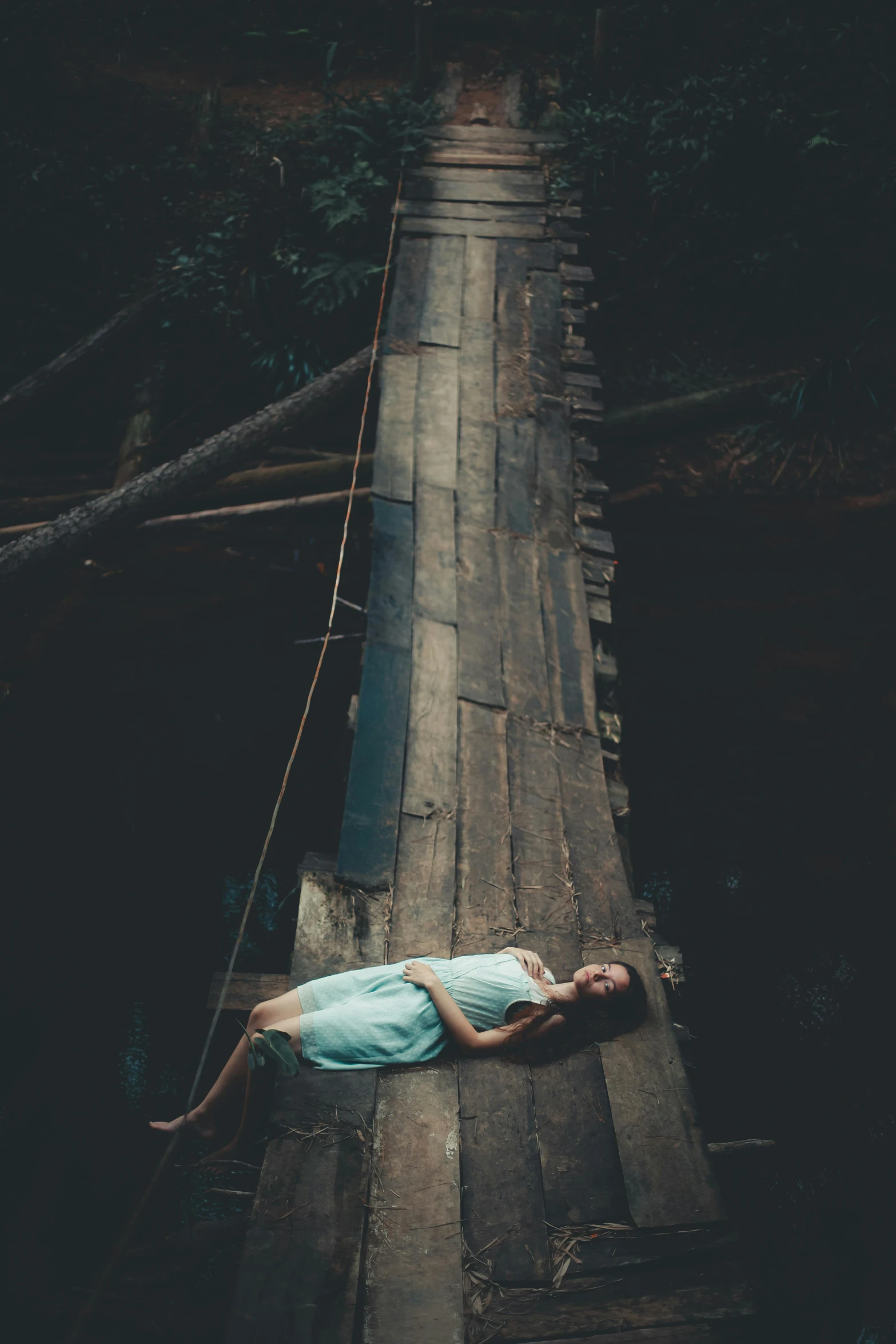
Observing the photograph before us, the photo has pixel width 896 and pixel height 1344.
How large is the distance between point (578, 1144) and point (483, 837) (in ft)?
3.72

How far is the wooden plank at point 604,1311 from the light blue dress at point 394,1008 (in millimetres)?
676

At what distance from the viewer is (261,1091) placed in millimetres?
2578

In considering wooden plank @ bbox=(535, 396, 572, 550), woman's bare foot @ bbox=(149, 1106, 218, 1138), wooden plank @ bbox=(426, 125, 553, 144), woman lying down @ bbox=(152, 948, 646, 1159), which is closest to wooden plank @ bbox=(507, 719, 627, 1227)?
woman lying down @ bbox=(152, 948, 646, 1159)

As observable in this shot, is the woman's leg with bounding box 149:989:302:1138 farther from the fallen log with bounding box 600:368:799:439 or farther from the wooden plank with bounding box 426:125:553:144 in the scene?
the wooden plank with bounding box 426:125:553:144

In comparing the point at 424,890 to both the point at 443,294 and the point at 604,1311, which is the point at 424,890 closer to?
the point at 604,1311

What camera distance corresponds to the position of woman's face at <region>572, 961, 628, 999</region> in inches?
103

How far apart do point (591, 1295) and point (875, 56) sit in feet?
30.5

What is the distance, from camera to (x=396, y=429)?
494 centimetres

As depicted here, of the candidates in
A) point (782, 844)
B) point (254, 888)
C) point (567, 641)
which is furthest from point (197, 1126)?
point (782, 844)

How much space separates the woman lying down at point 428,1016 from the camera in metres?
2.48

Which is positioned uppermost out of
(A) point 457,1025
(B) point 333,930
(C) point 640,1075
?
(B) point 333,930

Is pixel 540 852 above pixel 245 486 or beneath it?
beneath

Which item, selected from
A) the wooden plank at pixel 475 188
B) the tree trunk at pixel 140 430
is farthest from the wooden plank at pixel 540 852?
the wooden plank at pixel 475 188

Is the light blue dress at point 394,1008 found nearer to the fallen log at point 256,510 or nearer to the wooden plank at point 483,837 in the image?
the wooden plank at point 483,837
